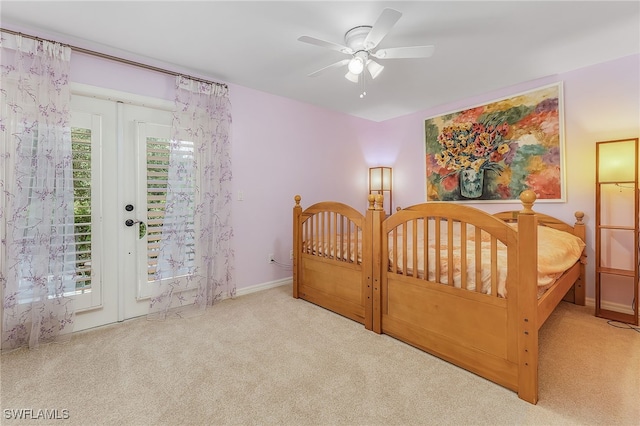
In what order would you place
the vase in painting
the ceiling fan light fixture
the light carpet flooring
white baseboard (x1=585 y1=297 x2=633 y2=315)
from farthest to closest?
the vase in painting
white baseboard (x1=585 y1=297 x2=633 y2=315)
the ceiling fan light fixture
the light carpet flooring

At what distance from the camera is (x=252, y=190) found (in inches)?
129

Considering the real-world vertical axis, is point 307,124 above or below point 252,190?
above

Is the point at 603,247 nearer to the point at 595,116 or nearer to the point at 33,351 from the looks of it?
the point at 595,116

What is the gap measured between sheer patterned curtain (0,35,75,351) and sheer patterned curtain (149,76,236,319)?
670 mm

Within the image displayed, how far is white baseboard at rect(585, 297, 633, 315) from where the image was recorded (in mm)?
2572

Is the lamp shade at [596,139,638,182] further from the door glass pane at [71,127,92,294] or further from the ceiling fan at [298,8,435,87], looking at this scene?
the door glass pane at [71,127,92,294]

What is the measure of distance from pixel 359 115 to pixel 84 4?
3.21 meters

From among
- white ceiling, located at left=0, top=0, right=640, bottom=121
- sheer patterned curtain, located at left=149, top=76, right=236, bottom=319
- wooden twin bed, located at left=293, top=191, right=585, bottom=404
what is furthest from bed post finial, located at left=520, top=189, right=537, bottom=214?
sheer patterned curtain, located at left=149, top=76, right=236, bottom=319

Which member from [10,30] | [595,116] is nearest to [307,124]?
[10,30]

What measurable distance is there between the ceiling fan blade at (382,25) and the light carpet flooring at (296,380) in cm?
202

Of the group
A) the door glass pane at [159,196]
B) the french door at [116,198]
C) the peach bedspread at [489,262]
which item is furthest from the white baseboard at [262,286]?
the peach bedspread at [489,262]

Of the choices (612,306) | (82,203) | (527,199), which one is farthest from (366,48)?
(612,306)

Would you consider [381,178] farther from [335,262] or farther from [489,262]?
[489,262]

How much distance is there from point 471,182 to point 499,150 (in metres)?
0.46
